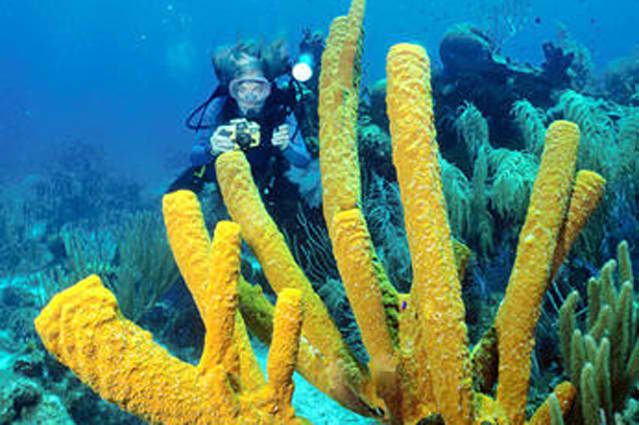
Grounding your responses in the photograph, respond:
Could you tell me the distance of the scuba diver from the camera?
17.1 feet

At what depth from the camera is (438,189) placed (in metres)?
1.28

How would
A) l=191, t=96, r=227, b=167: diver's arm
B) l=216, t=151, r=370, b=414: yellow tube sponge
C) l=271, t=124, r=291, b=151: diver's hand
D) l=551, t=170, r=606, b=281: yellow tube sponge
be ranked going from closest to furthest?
1. l=551, t=170, r=606, b=281: yellow tube sponge
2. l=216, t=151, r=370, b=414: yellow tube sponge
3. l=271, t=124, r=291, b=151: diver's hand
4. l=191, t=96, r=227, b=167: diver's arm

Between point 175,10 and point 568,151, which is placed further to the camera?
point 175,10

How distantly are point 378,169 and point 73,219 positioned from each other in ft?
39.8

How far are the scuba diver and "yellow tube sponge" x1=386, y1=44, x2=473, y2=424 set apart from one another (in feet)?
12.0

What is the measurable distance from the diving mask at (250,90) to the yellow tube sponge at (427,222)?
418 centimetres

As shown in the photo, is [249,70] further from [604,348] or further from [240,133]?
[604,348]

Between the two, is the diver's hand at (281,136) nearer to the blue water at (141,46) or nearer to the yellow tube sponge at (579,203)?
the yellow tube sponge at (579,203)

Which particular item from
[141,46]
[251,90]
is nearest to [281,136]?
[251,90]

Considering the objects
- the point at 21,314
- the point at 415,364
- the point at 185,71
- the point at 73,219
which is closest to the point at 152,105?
the point at 185,71

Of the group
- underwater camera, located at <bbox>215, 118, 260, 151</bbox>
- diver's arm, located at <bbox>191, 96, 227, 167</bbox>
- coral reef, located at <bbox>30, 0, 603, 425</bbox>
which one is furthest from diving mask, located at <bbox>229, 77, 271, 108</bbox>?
coral reef, located at <bbox>30, 0, 603, 425</bbox>

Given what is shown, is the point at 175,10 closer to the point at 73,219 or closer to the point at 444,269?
the point at 73,219

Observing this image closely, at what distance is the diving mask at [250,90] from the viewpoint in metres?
5.18

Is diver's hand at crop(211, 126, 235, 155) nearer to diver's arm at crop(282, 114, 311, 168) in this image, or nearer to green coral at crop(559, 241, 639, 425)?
diver's arm at crop(282, 114, 311, 168)
